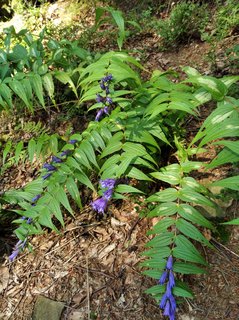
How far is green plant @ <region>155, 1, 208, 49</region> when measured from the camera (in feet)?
16.1

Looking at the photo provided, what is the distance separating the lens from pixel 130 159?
286 cm

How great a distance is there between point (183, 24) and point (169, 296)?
3866 millimetres

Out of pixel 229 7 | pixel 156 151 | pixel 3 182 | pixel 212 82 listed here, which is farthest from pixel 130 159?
pixel 229 7

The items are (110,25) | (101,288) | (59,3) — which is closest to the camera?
(101,288)

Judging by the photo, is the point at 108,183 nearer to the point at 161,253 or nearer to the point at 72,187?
the point at 72,187

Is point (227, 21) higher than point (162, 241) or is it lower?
higher

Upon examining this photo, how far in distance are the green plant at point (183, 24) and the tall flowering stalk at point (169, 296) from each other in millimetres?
3553

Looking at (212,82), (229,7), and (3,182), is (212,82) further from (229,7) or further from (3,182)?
(3,182)

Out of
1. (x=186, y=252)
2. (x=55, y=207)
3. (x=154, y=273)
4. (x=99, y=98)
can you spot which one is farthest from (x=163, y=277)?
(x=99, y=98)

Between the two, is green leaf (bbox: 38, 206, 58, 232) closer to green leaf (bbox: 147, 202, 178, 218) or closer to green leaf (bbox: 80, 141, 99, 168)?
green leaf (bbox: 80, 141, 99, 168)

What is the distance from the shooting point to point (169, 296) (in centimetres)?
232

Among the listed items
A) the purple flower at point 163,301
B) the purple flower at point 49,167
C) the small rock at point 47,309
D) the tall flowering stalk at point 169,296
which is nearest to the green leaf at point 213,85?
the tall flowering stalk at point 169,296

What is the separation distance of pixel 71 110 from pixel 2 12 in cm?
395

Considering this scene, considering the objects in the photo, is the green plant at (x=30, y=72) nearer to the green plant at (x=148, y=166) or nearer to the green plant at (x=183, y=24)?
the green plant at (x=148, y=166)
